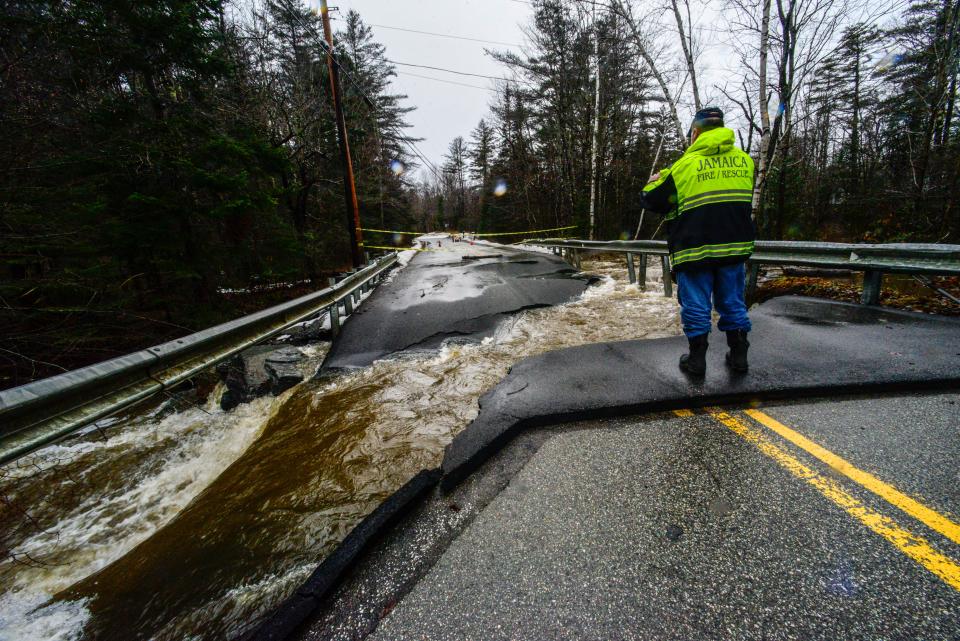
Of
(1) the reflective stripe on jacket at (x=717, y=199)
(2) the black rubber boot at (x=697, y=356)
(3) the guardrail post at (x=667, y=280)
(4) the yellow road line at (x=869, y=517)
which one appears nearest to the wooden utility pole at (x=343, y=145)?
(3) the guardrail post at (x=667, y=280)

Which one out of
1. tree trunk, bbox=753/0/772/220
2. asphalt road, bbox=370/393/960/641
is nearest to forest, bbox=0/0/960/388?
tree trunk, bbox=753/0/772/220

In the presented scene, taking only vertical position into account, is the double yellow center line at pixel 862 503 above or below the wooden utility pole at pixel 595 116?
below

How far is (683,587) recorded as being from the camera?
1.43 metres

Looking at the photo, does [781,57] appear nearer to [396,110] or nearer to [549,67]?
[549,67]

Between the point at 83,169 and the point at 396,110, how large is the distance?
30427 millimetres

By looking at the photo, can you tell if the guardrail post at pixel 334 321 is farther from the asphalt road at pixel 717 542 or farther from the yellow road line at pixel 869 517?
the yellow road line at pixel 869 517

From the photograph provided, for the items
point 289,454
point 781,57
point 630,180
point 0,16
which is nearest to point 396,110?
point 630,180

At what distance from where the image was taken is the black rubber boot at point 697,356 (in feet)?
10.3

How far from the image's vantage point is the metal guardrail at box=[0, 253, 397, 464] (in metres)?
1.50

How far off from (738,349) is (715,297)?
1.62ft

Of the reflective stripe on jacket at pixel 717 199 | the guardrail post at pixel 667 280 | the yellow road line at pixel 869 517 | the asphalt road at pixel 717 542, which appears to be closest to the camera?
the asphalt road at pixel 717 542

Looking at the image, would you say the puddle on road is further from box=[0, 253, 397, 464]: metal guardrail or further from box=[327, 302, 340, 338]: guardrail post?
box=[327, 302, 340, 338]: guardrail post

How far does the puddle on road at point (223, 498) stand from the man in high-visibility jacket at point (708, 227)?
6.54 ft

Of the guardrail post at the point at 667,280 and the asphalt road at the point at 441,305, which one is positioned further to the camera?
the guardrail post at the point at 667,280
